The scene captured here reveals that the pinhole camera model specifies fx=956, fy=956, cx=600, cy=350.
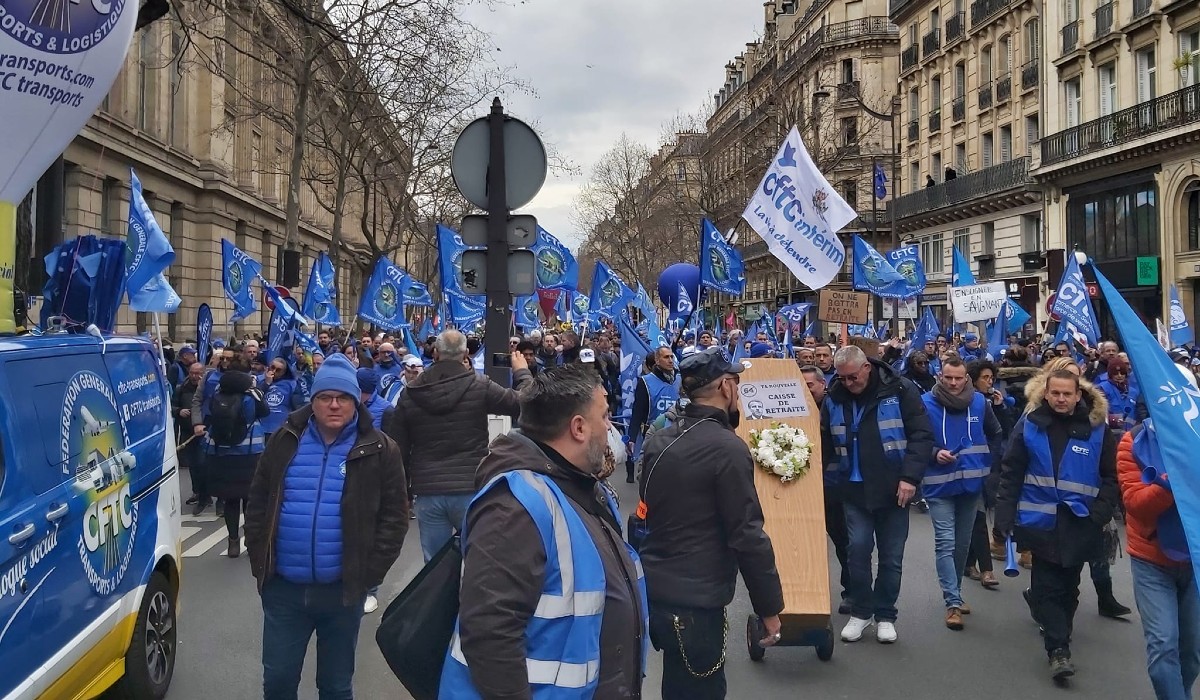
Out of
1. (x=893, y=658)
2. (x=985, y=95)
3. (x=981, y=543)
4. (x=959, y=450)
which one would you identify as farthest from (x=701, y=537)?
(x=985, y=95)

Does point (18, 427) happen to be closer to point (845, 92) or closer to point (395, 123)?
point (395, 123)

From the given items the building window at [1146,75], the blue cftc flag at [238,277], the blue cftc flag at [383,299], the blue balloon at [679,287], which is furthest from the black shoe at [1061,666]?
the building window at [1146,75]

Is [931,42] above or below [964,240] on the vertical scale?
above

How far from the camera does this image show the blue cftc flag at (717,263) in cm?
1538

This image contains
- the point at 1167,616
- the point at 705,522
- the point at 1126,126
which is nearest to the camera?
the point at 705,522

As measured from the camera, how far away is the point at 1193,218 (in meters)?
26.6

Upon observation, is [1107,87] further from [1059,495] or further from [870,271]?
[1059,495]

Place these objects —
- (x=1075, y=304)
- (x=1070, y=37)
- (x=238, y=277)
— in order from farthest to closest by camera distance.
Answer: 1. (x=1070, y=37)
2. (x=238, y=277)
3. (x=1075, y=304)

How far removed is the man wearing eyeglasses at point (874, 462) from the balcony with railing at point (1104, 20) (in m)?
29.0

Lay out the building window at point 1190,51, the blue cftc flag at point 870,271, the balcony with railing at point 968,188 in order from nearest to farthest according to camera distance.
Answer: the blue cftc flag at point 870,271
the building window at point 1190,51
the balcony with railing at point 968,188

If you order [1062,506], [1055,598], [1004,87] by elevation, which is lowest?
[1055,598]

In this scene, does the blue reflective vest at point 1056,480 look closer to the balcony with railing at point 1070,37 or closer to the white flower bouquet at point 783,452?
the white flower bouquet at point 783,452

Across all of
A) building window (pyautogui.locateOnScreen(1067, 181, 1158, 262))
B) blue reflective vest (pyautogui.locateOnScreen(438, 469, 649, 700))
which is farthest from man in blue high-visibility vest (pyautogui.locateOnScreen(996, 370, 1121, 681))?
building window (pyautogui.locateOnScreen(1067, 181, 1158, 262))

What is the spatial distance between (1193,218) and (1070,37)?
8461 mm
